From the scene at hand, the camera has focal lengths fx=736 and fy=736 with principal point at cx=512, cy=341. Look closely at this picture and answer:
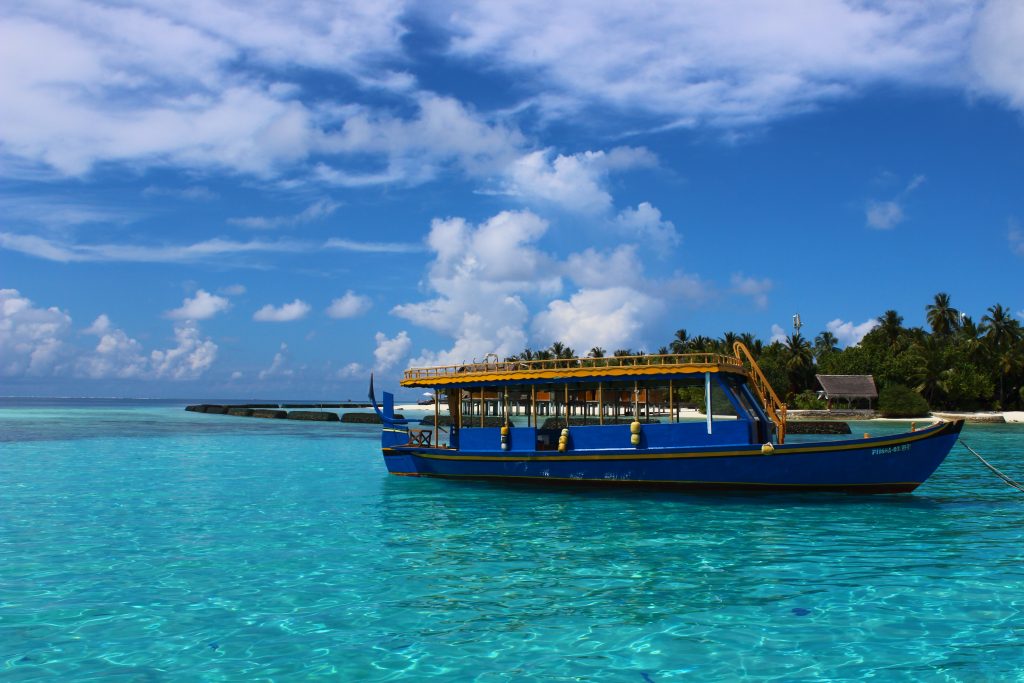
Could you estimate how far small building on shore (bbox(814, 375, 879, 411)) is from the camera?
203 ft

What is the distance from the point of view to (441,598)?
963 cm

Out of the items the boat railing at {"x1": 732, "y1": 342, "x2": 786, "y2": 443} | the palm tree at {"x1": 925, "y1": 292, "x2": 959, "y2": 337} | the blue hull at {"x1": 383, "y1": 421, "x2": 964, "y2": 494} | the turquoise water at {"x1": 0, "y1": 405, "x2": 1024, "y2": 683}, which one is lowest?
the turquoise water at {"x1": 0, "y1": 405, "x2": 1024, "y2": 683}

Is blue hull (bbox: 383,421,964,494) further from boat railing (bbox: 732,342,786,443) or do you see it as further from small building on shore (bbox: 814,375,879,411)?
Result: small building on shore (bbox: 814,375,879,411)

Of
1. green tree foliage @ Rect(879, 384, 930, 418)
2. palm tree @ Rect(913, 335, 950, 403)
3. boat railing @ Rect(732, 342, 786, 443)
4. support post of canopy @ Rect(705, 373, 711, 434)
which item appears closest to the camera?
support post of canopy @ Rect(705, 373, 711, 434)

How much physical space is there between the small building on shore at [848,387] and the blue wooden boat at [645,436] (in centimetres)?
4715

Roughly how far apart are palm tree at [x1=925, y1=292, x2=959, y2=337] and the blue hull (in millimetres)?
71723

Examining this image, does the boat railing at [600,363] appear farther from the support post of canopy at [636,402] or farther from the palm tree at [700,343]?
the palm tree at [700,343]

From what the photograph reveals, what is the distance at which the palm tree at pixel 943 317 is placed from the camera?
78.5m

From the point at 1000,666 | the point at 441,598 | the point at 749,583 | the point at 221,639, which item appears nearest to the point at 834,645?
the point at 1000,666

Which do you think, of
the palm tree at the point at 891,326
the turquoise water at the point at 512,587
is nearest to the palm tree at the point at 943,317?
the palm tree at the point at 891,326

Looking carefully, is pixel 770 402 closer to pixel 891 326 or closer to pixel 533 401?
pixel 533 401

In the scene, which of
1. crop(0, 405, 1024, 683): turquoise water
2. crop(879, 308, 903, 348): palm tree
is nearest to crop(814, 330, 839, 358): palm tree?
crop(879, 308, 903, 348): palm tree

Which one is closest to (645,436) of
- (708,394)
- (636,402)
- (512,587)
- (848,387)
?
(636,402)

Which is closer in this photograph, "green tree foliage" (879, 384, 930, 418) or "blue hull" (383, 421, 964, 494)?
"blue hull" (383, 421, 964, 494)
